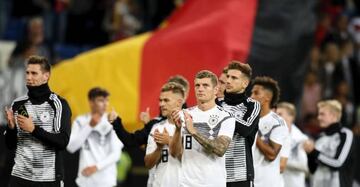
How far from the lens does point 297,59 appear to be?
17.7 metres

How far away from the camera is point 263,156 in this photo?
12.5 meters

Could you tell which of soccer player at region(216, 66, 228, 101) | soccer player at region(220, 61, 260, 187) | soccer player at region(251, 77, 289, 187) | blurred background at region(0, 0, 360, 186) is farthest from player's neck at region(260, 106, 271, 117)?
blurred background at region(0, 0, 360, 186)

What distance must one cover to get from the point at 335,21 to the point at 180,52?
19.1 ft

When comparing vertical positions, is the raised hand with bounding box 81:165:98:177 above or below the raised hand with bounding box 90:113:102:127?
below

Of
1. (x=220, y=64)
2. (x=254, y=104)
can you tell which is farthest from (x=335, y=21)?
(x=254, y=104)

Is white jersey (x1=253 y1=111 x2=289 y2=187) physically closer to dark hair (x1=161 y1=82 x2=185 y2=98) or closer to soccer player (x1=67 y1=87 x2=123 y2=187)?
dark hair (x1=161 y1=82 x2=185 y2=98)

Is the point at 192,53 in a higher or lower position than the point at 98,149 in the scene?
higher

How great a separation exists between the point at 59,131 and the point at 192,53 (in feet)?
19.9

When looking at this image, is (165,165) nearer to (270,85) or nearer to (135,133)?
(135,133)

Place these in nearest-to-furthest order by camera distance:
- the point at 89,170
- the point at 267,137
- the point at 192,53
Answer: the point at 267,137, the point at 89,170, the point at 192,53

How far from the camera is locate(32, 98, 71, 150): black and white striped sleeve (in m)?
11.0

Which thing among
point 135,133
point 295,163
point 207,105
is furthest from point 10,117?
point 295,163

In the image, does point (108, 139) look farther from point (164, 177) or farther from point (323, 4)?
point (323, 4)

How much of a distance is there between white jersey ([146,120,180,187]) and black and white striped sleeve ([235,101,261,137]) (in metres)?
0.73
